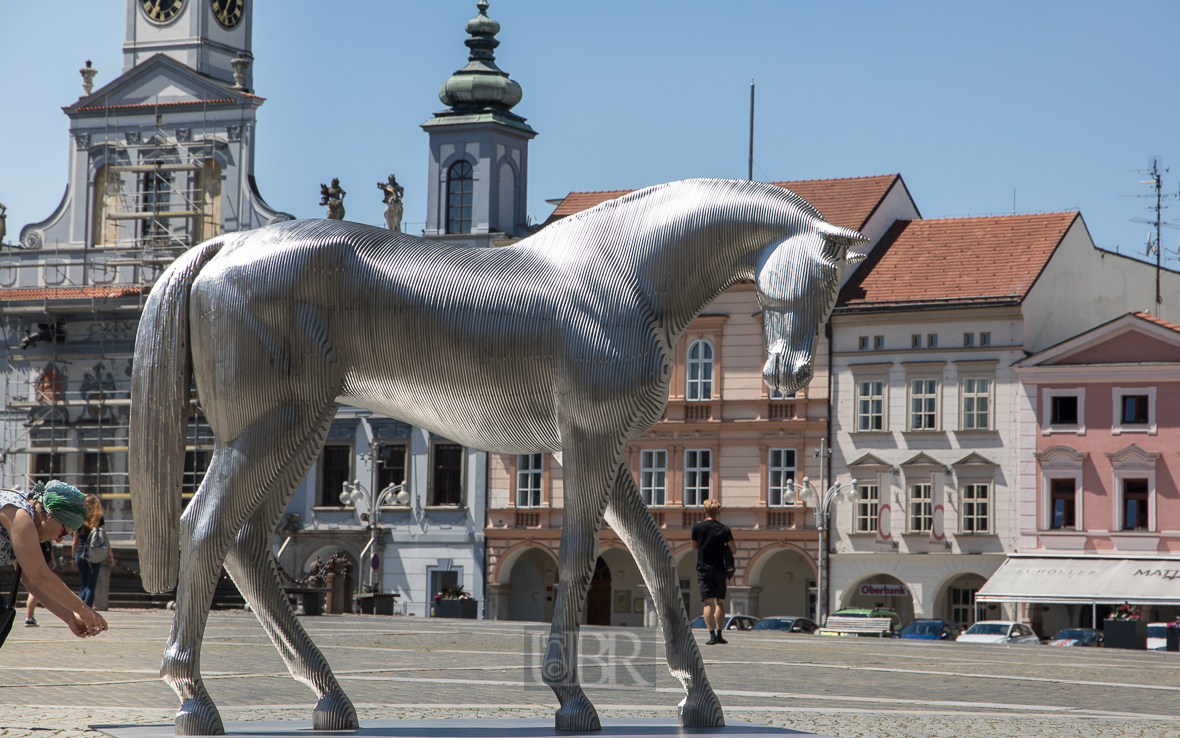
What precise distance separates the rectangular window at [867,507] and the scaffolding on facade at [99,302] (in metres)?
A: 19.9

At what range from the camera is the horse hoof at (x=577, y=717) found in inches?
283

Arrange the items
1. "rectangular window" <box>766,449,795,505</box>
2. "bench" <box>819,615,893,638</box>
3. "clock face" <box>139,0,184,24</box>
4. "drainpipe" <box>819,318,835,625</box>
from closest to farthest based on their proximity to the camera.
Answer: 1. "bench" <box>819,615,893,638</box>
2. "drainpipe" <box>819,318,835,625</box>
3. "rectangular window" <box>766,449,795,505</box>
4. "clock face" <box>139,0,184,24</box>

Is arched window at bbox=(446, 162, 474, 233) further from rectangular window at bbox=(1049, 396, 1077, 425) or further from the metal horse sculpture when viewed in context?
the metal horse sculpture

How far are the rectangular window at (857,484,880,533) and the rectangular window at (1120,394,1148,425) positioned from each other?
22.4ft

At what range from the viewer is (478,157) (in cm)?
5019

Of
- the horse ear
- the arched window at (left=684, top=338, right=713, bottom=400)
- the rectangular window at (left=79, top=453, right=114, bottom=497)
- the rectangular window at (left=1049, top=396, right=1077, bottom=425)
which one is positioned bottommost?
the rectangular window at (left=79, top=453, right=114, bottom=497)

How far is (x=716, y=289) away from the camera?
7590mm

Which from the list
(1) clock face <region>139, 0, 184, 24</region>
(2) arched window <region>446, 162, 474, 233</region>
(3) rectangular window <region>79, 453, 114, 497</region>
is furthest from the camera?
(2) arched window <region>446, 162, 474, 233</region>

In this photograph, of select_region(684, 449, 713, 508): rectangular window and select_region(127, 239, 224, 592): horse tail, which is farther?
select_region(684, 449, 713, 508): rectangular window

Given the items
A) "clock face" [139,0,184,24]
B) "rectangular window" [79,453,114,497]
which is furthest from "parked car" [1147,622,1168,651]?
"clock face" [139,0,184,24]

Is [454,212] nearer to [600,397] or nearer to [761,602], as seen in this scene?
[761,602]

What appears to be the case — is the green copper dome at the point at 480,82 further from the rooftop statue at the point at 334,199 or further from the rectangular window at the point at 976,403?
the rectangular window at the point at 976,403

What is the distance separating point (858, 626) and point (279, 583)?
3192 centimetres

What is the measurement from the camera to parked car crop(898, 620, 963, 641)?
38031 mm
